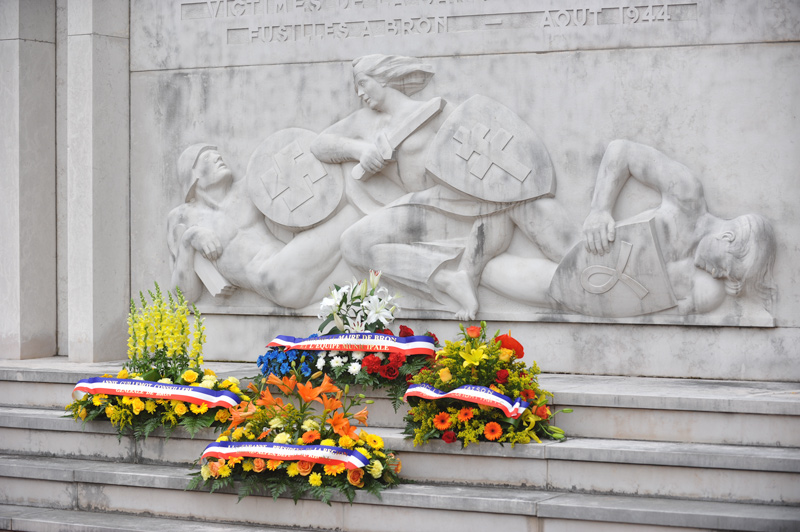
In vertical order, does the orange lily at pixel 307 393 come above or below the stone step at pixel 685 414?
above

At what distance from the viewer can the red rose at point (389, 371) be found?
607 cm

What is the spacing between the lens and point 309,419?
18.3ft

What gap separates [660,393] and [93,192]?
4594mm

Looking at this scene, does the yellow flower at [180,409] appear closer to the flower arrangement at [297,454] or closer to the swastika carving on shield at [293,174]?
the flower arrangement at [297,454]

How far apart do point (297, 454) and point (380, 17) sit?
11.4 ft

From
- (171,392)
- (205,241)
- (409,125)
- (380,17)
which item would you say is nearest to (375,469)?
(171,392)

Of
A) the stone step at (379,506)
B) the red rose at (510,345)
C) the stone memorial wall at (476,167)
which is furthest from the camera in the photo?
the stone memorial wall at (476,167)

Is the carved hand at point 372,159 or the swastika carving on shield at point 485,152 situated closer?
the swastika carving on shield at point 485,152

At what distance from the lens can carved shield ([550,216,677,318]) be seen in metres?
6.55

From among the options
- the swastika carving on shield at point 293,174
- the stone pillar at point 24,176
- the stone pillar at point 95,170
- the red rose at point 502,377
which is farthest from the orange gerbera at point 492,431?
the stone pillar at point 24,176

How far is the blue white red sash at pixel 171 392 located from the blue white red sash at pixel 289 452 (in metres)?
0.52

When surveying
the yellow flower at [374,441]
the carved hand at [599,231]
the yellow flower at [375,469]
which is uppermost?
the carved hand at [599,231]

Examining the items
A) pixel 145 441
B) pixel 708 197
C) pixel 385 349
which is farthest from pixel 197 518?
pixel 708 197

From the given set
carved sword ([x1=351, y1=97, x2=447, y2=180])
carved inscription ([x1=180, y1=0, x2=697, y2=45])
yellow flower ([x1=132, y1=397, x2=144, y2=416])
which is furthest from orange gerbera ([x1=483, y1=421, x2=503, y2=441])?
carved inscription ([x1=180, y1=0, x2=697, y2=45])
